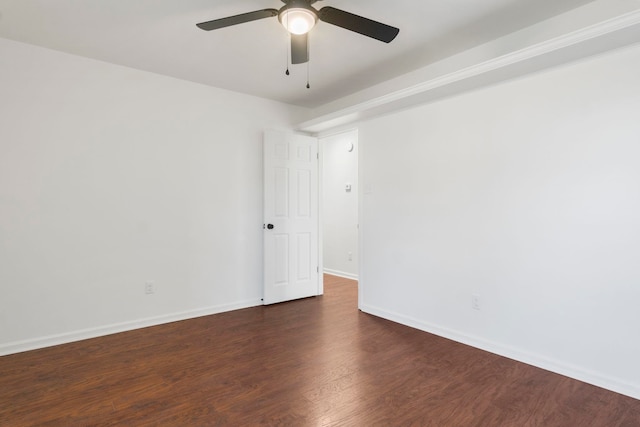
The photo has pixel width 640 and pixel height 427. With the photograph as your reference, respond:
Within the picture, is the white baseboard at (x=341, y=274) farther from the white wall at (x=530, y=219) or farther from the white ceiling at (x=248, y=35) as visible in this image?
the white ceiling at (x=248, y=35)

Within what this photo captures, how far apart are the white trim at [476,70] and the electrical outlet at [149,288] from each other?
8.39 ft

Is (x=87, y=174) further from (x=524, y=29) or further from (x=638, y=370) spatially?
(x=638, y=370)

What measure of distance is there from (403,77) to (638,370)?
2.93 m

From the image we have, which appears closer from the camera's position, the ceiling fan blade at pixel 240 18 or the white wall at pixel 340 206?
the ceiling fan blade at pixel 240 18

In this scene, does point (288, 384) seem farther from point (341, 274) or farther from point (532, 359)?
point (341, 274)

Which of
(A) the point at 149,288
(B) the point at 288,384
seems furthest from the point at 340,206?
(B) the point at 288,384

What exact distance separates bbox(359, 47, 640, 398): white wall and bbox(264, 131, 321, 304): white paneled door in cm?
120

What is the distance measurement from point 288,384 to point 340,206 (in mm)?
3844

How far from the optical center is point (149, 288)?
3.35 meters

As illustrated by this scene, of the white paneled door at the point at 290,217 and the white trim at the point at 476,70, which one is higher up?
the white trim at the point at 476,70

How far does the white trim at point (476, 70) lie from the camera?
1.93 m

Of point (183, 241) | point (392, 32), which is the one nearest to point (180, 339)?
point (183, 241)

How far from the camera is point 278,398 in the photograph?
205 cm

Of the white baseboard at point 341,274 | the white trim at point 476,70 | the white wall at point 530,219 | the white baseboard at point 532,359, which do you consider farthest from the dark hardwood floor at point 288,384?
the white baseboard at point 341,274
